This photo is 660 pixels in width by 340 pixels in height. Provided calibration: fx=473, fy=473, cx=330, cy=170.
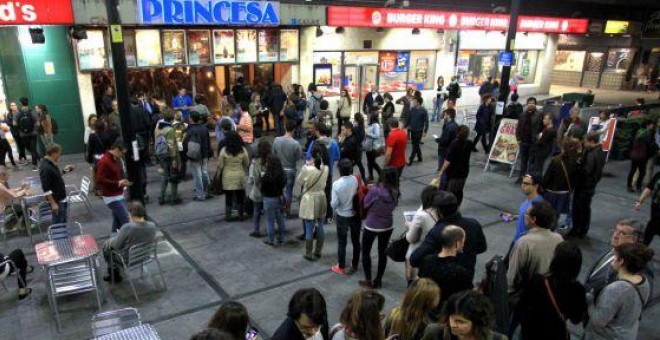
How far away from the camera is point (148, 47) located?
44.5 ft

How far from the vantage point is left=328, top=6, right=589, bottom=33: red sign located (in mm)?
15969

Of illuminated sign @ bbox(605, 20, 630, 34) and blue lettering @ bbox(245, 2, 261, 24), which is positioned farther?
illuminated sign @ bbox(605, 20, 630, 34)

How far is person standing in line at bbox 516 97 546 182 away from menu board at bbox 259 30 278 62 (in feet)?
27.1

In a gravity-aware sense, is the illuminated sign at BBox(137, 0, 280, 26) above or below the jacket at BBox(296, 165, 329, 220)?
above

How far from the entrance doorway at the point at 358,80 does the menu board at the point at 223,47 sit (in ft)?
15.7

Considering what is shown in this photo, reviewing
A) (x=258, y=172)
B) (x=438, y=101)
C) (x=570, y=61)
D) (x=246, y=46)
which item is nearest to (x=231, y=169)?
(x=258, y=172)

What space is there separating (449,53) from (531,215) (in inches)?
669

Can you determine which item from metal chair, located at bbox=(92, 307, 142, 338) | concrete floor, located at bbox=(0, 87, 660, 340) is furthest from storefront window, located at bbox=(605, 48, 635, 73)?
metal chair, located at bbox=(92, 307, 142, 338)

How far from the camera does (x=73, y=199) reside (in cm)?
859

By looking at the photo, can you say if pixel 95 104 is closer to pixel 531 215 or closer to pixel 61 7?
pixel 61 7

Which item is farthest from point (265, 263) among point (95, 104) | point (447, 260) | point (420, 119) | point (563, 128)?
point (95, 104)

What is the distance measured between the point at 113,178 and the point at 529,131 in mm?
8774

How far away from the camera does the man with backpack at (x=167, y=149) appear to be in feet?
29.8

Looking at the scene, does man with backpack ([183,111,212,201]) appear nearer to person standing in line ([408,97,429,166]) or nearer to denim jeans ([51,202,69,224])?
denim jeans ([51,202,69,224])
